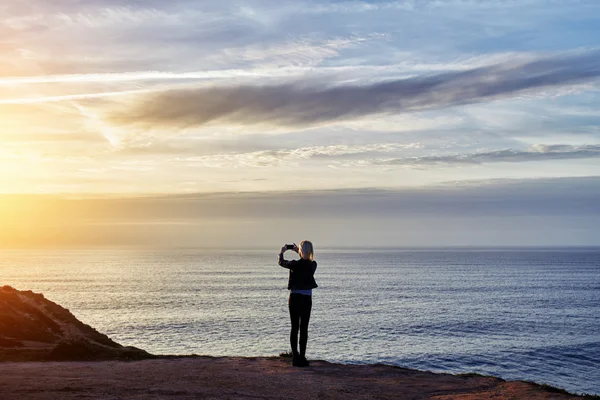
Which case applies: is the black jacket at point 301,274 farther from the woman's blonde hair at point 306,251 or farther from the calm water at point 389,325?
the calm water at point 389,325

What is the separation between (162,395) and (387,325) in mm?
46499

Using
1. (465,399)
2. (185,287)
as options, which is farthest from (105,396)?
(185,287)

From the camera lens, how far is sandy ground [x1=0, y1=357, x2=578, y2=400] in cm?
1145

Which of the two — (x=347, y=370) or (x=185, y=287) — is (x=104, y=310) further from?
(x=347, y=370)

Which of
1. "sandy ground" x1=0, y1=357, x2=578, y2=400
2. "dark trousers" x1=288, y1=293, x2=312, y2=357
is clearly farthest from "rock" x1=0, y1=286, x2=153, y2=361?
"dark trousers" x1=288, y1=293, x2=312, y2=357

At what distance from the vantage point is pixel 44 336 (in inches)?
817

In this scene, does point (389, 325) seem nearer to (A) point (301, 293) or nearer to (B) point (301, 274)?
(A) point (301, 293)

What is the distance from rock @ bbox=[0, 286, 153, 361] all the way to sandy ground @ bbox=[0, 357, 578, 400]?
4.80ft

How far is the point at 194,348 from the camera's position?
1663 inches

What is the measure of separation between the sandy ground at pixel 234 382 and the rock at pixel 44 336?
1.46m

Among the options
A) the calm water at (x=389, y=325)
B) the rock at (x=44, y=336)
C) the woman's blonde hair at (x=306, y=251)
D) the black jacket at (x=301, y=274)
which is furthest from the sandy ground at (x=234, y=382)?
the calm water at (x=389, y=325)

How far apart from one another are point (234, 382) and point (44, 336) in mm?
11055

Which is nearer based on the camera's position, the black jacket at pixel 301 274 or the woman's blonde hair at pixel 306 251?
the black jacket at pixel 301 274

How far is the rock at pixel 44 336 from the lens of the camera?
16.9m
